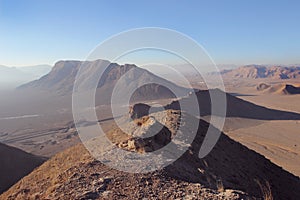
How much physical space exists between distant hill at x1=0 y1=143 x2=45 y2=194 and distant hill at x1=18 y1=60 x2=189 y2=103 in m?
23.3

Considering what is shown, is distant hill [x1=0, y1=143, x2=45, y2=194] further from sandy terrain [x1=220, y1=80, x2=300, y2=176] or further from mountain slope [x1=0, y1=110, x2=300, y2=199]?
sandy terrain [x1=220, y1=80, x2=300, y2=176]

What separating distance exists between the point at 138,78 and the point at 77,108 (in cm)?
2223

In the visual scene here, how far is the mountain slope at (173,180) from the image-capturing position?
21.9 feet

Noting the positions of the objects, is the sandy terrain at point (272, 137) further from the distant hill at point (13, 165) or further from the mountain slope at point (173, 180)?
the distant hill at point (13, 165)

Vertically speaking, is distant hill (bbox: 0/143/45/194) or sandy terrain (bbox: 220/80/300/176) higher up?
distant hill (bbox: 0/143/45/194)

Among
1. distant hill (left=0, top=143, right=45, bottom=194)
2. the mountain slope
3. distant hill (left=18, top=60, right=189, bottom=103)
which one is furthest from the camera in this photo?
distant hill (left=18, top=60, right=189, bottom=103)

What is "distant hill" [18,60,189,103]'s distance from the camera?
72625mm

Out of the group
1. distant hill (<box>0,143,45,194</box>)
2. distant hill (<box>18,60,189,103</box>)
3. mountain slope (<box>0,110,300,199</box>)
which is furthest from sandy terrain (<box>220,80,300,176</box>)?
distant hill (<box>18,60,189,103</box>)

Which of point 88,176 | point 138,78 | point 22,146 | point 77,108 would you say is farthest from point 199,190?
point 138,78

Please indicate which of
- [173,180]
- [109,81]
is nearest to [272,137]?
[173,180]

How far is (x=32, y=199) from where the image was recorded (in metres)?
7.40

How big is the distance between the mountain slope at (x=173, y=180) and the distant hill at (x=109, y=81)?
1234 inches

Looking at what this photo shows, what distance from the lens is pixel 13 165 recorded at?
1811 centimetres

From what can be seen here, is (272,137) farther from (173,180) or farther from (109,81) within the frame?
(109,81)
